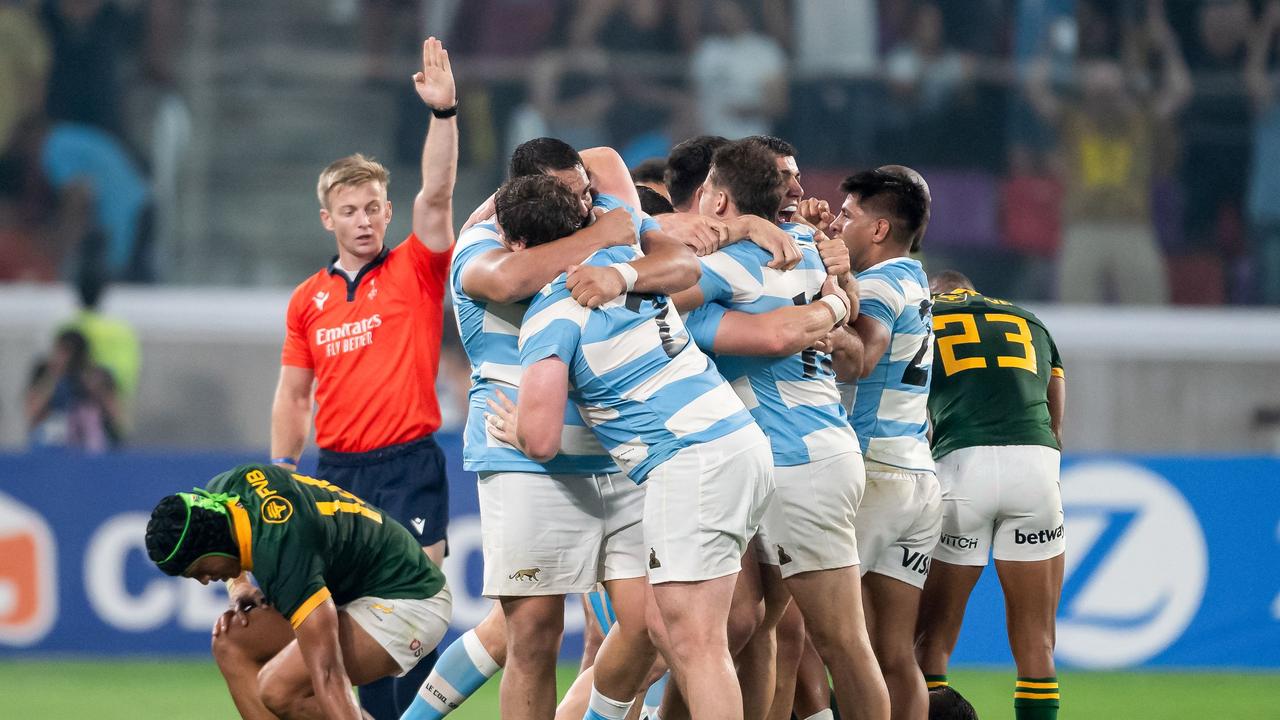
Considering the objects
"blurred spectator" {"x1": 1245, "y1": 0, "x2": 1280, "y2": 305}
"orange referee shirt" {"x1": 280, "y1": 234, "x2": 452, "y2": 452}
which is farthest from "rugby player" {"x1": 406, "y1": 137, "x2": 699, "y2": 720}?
"blurred spectator" {"x1": 1245, "y1": 0, "x2": 1280, "y2": 305}

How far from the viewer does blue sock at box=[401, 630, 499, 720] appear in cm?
566

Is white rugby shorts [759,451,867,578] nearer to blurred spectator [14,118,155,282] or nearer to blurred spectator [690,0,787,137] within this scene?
blurred spectator [690,0,787,137]

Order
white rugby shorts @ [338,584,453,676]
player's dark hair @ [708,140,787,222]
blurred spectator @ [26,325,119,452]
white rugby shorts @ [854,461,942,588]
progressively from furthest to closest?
blurred spectator @ [26,325,119,452], white rugby shorts @ [854,461,942,588], white rugby shorts @ [338,584,453,676], player's dark hair @ [708,140,787,222]

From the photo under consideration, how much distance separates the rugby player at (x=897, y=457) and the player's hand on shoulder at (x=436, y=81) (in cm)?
164

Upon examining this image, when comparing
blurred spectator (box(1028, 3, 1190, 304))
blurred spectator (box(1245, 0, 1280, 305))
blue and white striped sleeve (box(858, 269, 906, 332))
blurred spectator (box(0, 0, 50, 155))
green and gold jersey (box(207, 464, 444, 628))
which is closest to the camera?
green and gold jersey (box(207, 464, 444, 628))

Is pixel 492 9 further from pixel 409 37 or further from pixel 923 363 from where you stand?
pixel 923 363

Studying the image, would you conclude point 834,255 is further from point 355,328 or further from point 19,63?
point 19,63

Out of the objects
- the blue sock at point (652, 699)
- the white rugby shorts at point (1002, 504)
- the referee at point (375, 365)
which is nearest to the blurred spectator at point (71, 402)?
the referee at point (375, 365)

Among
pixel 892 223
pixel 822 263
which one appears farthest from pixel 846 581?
pixel 892 223

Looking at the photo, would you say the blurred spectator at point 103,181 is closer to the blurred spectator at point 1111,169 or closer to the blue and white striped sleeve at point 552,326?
the blurred spectator at point 1111,169

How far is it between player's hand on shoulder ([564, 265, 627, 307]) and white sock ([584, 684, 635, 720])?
1.37 metres

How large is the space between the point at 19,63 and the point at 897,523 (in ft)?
32.9

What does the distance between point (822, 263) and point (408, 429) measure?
1.84 m

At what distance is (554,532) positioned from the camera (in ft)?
16.7
